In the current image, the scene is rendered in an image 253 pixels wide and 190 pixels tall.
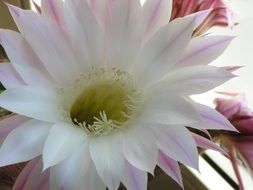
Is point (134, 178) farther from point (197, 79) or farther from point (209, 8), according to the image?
point (209, 8)

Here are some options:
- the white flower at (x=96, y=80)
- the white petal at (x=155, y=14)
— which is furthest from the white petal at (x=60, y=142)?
the white petal at (x=155, y=14)

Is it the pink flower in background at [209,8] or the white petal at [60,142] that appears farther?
the pink flower in background at [209,8]

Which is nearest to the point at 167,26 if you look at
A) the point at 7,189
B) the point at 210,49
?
the point at 210,49

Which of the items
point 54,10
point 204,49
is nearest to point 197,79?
point 204,49

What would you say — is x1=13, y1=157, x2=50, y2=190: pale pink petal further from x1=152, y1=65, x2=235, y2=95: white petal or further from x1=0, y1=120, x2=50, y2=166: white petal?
x1=152, y1=65, x2=235, y2=95: white petal

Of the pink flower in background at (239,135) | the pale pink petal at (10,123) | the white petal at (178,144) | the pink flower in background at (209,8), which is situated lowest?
the pink flower in background at (239,135)

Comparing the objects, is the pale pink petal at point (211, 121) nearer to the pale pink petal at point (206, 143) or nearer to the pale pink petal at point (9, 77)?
the pale pink petal at point (206, 143)

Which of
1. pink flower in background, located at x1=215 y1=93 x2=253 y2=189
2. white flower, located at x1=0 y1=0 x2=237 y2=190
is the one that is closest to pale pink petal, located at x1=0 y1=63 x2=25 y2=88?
white flower, located at x1=0 y1=0 x2=237 y2=190
